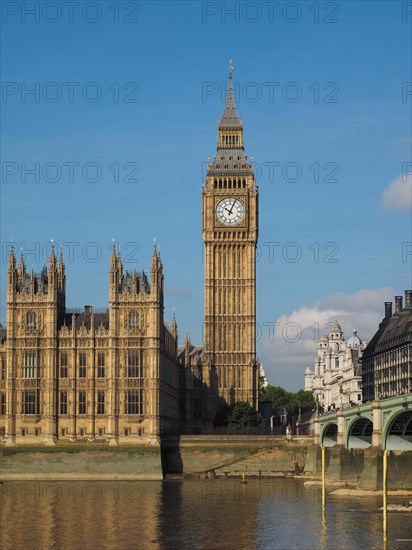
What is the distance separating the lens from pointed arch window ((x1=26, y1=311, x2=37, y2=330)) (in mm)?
159375

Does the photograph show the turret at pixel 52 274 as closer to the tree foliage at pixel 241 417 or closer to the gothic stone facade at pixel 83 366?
the gothic stone facade at pixel 83 366

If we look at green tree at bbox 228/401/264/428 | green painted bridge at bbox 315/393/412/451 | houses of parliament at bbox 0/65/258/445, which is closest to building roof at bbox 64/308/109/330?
houses of parliament at bbox 0/65/258/445

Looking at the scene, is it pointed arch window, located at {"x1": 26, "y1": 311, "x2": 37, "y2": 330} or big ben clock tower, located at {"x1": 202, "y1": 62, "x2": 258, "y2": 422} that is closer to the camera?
pointed arch window, located at {"x1": 26, "y1": 311, "x2": 37, "y2": 330}

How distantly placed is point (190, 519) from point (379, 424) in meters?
28.5

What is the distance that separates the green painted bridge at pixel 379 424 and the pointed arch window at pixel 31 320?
141 ft

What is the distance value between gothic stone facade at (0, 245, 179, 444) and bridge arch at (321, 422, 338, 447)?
77.6 feet

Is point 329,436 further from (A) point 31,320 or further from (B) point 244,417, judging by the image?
(A) point 31,320

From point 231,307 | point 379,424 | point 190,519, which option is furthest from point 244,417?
point 190,519

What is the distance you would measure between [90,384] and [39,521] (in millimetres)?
57994

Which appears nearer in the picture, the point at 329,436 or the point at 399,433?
the point at 399,433

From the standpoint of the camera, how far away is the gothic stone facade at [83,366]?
6186 inches

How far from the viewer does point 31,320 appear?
159625 millimetres

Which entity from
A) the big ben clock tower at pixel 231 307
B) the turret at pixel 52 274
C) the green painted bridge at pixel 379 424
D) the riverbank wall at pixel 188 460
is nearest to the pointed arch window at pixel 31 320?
the turret at pixel 52 274

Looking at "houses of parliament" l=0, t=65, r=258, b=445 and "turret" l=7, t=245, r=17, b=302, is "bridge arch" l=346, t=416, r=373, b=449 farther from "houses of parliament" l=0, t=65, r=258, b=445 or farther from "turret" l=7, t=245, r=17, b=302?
"turret" l=7, t=245, r=17, b=302
